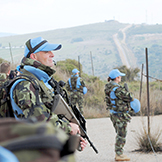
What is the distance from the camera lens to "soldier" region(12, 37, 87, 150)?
1.94 metres

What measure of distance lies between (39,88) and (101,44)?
3170 inches

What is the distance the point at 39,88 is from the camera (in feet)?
6.72

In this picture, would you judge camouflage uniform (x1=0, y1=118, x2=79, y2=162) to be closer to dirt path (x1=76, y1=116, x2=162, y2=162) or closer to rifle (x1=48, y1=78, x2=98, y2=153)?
rifle (x1=48, y1=78, x2=98, y2=153)

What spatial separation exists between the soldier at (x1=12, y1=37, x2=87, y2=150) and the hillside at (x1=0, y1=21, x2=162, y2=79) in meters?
47.1

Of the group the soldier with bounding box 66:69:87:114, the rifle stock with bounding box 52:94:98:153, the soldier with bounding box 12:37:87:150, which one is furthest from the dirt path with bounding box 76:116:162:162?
the soldier with bounding box 12:37:87:150

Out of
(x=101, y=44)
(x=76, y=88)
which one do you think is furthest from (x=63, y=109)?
(x=101, y=44)

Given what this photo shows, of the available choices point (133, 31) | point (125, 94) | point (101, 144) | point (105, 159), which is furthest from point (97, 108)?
point (133, 31)

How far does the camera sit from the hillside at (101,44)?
61156 mm

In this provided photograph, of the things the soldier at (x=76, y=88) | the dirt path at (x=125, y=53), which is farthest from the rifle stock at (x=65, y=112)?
the dirt path at (x=125, y=53)

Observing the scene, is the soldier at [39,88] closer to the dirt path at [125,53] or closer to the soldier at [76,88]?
the soldier at [76,88]

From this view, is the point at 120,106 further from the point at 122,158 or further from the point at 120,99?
the point at 122,158

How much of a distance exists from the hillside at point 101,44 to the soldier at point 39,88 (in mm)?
47059

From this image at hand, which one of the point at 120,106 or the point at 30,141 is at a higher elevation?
the point at 30,141

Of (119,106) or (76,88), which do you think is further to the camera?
(76,88)
